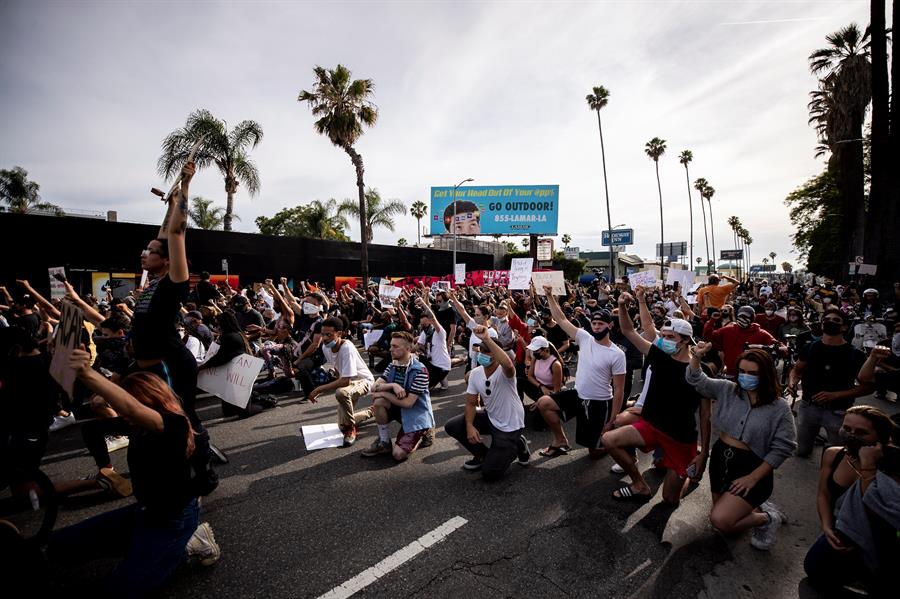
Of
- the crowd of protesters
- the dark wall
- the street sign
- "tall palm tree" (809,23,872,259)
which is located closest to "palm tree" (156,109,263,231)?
the dark wall

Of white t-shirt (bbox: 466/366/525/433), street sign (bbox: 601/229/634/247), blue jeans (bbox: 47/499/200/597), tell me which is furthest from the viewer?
street sign (bbox: 601/229/634/247)

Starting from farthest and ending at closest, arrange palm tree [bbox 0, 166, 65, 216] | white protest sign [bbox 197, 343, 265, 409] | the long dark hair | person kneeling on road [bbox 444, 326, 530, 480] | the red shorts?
palm tree [bbox 0, 166, 65, 216] < white protest sign [bbox 197, 343, 265, 409] < person kneeling on road [bbox 444, 326, 530, 480] < the red shorts < the long dark hair

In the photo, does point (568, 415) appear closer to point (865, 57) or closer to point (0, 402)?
point (0, 402)

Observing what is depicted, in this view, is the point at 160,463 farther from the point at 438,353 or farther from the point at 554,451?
the point at 438,353

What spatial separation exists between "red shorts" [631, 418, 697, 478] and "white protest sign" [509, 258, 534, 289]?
34.2 feet

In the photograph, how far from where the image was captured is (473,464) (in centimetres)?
482

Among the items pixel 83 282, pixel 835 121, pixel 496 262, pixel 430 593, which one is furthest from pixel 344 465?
pixel 496 262

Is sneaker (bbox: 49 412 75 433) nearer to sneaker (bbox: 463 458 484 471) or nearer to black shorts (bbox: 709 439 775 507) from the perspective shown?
sneaker (bbox: 463 458 484 471)

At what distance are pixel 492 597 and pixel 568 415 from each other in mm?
3280

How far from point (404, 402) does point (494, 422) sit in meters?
1.10

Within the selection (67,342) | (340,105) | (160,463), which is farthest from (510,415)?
(340,105)

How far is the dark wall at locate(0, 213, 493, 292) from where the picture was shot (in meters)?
16.9

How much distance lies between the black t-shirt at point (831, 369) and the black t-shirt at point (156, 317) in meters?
6.57

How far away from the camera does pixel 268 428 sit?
6199 mm
